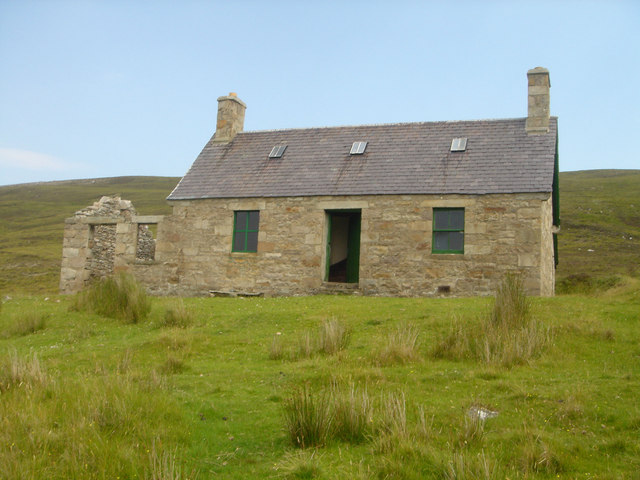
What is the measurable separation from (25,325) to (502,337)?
9.16 meters

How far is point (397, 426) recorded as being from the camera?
5.63 metres

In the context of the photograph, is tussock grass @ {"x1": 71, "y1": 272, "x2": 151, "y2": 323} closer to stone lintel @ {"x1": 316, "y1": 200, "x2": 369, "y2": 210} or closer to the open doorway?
stone lintel @ {"x1": 316, "y1": 200, "x2": 369, "y2": 210}

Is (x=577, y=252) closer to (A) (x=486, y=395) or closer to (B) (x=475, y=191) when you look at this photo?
(B) (x=475, y=191)

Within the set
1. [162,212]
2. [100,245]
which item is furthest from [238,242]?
[162,212]

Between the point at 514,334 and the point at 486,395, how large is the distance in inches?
84.4

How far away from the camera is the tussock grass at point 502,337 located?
8.29 meters

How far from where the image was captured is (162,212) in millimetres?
63781

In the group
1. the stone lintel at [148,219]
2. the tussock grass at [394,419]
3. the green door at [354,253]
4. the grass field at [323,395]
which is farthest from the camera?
the stone lintel at [148,219]

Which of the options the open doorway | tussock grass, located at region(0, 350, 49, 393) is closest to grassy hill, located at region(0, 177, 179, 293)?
the open doorway

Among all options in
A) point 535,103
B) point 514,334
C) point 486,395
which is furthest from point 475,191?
point 486,395

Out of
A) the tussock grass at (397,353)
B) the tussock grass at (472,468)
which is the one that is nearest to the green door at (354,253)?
the tussock grass at (397,353)

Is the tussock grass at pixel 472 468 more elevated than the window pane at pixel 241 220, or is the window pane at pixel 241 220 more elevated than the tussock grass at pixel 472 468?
the window pane at pixel 241 220

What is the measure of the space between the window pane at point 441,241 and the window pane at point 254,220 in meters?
5.23

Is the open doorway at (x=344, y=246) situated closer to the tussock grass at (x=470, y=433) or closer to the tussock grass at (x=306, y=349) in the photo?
the tussock grass at (x=306, y=349)
